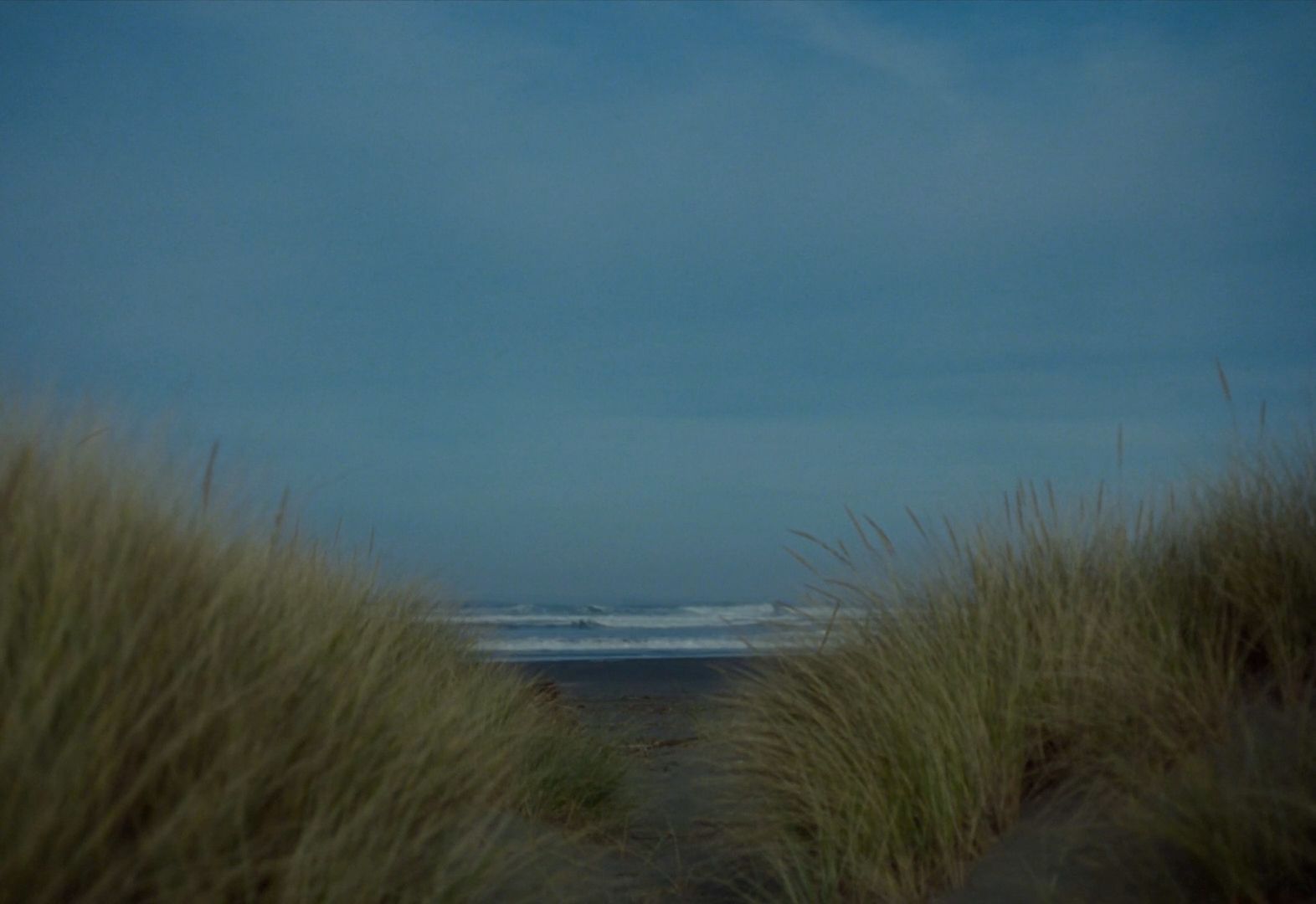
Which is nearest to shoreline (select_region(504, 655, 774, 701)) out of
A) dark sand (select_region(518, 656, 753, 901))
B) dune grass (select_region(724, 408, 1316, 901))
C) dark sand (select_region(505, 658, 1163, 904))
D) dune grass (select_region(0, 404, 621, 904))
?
dark sand (select_region(518, 656, 753, 901))

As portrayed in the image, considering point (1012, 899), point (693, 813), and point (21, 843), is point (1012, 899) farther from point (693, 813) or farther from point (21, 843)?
point (693, 813)

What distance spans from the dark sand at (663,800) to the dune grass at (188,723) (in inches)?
47.7

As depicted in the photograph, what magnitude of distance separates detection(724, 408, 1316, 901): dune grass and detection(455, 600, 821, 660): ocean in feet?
1.24

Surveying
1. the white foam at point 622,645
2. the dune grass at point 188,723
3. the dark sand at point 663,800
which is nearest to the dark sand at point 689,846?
the dark sand at point 663,800

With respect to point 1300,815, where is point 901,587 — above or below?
above

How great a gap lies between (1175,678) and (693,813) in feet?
10.3

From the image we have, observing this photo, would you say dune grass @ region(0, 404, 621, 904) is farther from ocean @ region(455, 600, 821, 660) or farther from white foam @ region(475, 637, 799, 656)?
white foam @ region(475, 637, 799, 656)

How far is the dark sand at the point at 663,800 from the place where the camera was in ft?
15.2

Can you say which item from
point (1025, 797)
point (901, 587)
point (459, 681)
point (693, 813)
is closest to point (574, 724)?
point (693, 813)

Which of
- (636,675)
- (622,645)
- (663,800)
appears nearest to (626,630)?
(622,645)

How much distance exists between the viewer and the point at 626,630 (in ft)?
91.6

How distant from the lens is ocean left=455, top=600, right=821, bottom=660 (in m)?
5.27

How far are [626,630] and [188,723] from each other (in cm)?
2598

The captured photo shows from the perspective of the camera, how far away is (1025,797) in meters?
3.73
